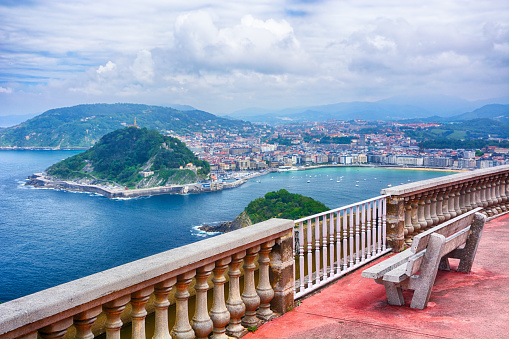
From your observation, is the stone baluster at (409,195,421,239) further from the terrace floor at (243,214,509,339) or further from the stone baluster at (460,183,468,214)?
the stone baluster at (460,183,468,214)

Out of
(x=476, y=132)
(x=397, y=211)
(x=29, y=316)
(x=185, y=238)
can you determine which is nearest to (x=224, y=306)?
(x=29, y=316)

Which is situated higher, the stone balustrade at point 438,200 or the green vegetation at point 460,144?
the stone balustrade at point 438,200

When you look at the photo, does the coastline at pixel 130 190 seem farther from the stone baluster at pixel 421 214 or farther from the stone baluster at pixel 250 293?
the stone baluster at pixel 250 293

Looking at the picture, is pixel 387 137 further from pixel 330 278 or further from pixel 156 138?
pixel 330 278

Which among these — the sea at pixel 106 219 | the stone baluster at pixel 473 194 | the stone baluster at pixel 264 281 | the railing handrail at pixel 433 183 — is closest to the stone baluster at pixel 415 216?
the railing handrail at pixel 433 183

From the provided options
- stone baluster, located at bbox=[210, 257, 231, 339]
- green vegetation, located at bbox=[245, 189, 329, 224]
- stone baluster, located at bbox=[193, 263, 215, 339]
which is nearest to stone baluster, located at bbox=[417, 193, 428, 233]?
stone baluster, located at bbox=[210, 257, 231, 339]

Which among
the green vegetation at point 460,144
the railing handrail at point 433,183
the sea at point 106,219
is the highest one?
the railing handrail at point 433,183
